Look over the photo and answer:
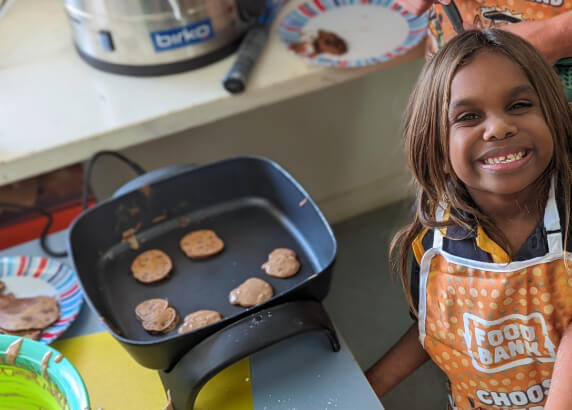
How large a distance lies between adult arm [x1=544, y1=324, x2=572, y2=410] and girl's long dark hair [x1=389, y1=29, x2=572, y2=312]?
0.13 m

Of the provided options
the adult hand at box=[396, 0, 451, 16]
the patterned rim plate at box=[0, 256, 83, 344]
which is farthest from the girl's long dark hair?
the patterned rim plate at box=[0, 256, 83, 344]

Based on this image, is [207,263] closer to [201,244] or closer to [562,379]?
[201,244]

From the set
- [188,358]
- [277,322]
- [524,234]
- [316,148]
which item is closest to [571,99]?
[524,234]

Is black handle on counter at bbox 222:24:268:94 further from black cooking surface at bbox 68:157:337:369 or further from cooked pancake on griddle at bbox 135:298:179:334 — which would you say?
cooked pancake on griddle at bbox 135:298:179:334

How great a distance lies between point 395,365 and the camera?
3.07 feet

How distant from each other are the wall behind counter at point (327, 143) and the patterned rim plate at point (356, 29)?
1.10ft

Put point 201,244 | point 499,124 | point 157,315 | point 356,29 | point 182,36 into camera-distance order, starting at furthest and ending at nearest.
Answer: point 356,29 → point 182,36 → point 201,244 → point 157,315 → point 499,124

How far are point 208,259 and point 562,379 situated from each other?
517 mm

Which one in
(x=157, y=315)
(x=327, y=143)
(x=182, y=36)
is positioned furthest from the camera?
(x=327, y=143)

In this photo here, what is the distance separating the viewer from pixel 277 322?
753 millimetres

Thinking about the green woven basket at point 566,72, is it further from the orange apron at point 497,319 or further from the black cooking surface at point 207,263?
the black cooking surface at point 207,263

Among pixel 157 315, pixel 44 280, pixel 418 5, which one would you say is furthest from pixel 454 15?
pixel 44 280

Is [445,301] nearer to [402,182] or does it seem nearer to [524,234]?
[524,234]

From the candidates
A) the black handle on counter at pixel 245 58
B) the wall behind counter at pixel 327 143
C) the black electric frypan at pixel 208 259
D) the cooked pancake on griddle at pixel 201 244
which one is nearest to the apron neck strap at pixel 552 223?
the black electric frypan at pixel 208 259
